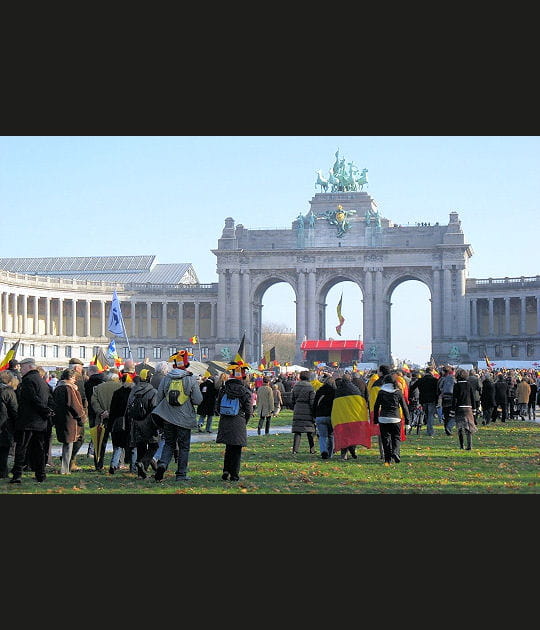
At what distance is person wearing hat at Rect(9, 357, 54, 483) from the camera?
19.0 m

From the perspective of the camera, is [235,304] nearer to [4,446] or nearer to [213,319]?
[213,319]

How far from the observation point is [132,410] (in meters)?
20.0

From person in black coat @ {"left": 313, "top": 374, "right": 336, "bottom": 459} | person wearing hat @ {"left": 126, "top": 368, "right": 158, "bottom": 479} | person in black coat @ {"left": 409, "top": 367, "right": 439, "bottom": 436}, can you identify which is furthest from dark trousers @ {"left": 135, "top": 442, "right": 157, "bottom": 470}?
person in black coat @ {"left": 409, "top": 367, "right": 439, "bottom": 436}

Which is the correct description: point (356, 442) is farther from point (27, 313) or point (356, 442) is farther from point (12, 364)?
point (27, 313)

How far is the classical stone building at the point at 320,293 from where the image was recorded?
10606 cm

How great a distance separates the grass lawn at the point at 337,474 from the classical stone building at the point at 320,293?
258 feet

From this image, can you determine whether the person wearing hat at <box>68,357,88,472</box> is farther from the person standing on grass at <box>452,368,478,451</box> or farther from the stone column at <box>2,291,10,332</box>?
the stone column at <box>2,291,10,332</box>

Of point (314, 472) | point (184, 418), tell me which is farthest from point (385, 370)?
point (184, 418)

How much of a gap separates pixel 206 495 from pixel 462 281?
302 ft

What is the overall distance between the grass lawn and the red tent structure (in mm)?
70829

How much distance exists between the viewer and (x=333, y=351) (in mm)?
100562

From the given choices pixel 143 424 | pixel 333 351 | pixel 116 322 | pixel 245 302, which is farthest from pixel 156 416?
pixel 245 302

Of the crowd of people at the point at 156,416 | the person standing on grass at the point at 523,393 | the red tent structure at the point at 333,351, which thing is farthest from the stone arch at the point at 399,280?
the crowd of people at the point at 156,416

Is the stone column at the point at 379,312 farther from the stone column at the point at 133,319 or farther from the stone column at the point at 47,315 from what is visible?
the stone column at the point at 47,315
